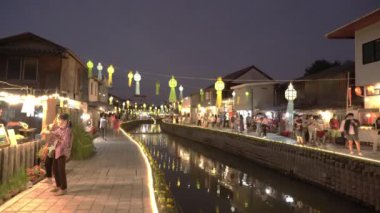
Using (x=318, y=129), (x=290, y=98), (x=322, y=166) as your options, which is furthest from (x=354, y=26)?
(x=322, y=166)

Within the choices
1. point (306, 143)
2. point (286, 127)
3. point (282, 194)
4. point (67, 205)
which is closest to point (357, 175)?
point (282, 194)

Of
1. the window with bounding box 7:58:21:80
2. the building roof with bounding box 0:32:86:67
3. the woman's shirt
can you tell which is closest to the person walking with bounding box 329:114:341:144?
the woman's shirt

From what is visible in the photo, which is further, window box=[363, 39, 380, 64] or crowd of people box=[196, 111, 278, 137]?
crowd of people box=[196, 111, 278, 137]

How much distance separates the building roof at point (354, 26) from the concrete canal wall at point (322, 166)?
25.0 feet

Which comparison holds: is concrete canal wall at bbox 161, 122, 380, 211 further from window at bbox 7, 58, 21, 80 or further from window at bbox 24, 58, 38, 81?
window at bbox 7, 58, 21, 80

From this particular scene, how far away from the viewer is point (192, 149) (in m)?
34.6

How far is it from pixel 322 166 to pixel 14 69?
20817 mm

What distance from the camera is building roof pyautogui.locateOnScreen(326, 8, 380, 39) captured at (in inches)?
752

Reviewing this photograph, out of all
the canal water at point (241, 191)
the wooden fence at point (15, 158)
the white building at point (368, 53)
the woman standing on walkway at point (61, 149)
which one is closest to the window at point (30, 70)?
the canal water at point (241, 191)

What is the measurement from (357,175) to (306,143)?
311 inches

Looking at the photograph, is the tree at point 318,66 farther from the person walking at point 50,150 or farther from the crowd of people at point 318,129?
the person walking at point 50,150

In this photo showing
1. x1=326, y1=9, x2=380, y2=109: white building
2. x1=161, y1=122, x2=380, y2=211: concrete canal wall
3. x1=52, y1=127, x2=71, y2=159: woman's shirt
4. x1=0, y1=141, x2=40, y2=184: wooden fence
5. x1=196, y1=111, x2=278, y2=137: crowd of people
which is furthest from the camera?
x1=196, y1=111, x2=278, y2=137: crowd of people

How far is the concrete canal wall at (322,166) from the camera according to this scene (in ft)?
40.2

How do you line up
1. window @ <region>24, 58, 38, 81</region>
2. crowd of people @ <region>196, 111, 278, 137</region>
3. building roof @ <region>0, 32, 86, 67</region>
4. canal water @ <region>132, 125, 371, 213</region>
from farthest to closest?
crowd of people @ <region>196, 111, 278, 137</region>, window @ <region>24, 58, 38, 81</region>, building roof @ <region>0, 32, 86, 67</region>, canal water @ <region>132, 125, 371, 213</region>
